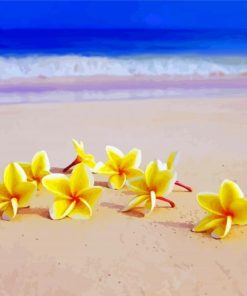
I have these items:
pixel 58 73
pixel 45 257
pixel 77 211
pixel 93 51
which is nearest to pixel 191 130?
pixel 77 211

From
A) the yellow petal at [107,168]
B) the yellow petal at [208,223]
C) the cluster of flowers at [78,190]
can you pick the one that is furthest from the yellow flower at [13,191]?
the yellow petal at [208,223]

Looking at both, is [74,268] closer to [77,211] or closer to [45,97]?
[77,211]

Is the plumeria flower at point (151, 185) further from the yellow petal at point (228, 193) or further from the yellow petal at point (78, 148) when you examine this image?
the yellow petal at point (78, 148)

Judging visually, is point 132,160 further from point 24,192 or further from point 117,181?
point 24,192


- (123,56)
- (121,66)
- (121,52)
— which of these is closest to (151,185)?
(121,66)

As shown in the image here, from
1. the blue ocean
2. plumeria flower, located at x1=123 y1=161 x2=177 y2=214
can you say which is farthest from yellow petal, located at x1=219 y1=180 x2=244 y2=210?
the blue ocean
